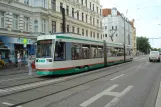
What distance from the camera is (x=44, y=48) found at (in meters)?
15.2

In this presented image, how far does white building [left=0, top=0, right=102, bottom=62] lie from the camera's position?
26.4 m

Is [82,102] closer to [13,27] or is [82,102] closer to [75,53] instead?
[75,53]

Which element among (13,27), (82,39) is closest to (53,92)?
(82,39)

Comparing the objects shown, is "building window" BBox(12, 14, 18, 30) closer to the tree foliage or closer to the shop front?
the shop front

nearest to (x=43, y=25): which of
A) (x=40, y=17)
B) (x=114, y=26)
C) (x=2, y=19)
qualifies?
(x=40, y=17)

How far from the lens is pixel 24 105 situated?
24.6 ft

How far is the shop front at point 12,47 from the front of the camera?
2577 cm

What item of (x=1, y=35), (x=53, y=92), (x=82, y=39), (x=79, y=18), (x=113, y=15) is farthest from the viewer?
(x=113, y=15)

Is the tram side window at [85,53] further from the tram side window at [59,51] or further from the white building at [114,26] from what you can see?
the white building at [114,26]

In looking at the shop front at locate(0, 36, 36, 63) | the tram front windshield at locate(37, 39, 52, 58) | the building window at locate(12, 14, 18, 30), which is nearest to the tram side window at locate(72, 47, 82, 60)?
the tram front windshield at locate(37, 39, 52, 58)

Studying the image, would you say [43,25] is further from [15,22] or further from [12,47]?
[12,47]

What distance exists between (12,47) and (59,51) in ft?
45.1

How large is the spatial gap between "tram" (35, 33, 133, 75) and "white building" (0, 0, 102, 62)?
431 inches

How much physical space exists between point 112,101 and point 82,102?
1.13m
